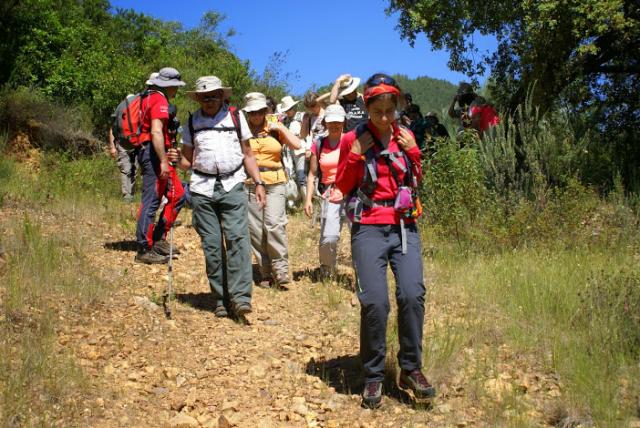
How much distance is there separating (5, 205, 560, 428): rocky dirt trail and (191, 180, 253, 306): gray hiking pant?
0.39m

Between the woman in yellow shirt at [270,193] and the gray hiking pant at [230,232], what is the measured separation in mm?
838

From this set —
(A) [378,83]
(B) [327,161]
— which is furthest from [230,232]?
(A) [378,83]

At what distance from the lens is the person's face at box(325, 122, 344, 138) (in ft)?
23.4

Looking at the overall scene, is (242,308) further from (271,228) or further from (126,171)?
(126,171)

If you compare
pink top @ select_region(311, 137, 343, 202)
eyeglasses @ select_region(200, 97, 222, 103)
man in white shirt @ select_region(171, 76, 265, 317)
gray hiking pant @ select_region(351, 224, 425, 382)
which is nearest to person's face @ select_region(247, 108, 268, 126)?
pink top @ select_region(311, 137, 343, 202)

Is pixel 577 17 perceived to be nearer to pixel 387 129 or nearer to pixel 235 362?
pixel 387 129

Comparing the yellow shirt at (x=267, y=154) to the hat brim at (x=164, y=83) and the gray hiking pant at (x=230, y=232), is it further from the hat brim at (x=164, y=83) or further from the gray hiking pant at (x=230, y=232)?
the hat brim at (x=164, y=83)

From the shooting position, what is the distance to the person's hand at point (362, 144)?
445cm

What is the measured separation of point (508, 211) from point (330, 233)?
245cm

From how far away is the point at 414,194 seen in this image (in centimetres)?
454

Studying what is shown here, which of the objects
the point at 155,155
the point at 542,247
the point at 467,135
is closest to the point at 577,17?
the point at 467,135

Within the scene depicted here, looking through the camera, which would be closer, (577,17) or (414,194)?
(414,194)

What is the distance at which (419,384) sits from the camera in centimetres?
445

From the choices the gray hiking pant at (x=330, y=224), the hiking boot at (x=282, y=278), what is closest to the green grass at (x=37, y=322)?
the hiking boot at (x=282, y=278)
